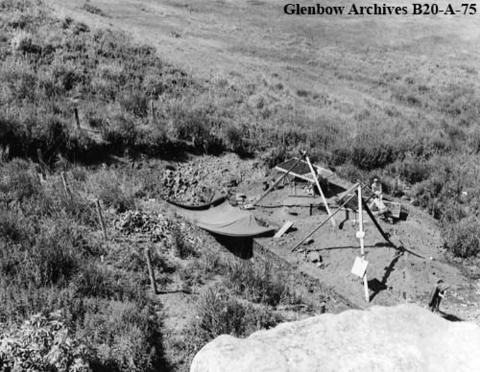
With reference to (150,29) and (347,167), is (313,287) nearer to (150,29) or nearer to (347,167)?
(347,167)

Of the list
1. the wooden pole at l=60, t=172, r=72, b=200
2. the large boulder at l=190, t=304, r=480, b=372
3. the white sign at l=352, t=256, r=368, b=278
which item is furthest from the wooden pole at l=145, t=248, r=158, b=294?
the white sign at l=352, t=256, r=368, b=278

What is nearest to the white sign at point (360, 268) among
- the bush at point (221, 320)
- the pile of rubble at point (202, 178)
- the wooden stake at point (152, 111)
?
the bush at point (221, 320)

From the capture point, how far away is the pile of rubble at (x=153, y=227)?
9094mm

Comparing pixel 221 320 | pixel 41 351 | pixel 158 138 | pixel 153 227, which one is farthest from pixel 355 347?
pixel 158 138

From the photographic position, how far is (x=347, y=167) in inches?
544

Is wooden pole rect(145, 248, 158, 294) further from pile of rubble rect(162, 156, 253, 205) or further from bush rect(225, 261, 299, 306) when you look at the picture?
pile of rubble rect(162, 156, 253, 205)

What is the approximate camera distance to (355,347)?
423cm

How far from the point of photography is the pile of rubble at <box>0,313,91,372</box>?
16.0 feet

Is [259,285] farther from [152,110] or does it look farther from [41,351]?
[152,110]

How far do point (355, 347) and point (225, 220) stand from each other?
20.9 feet

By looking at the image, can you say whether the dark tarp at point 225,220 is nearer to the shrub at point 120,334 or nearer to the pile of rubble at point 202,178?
the pile of rubble at point 202,178

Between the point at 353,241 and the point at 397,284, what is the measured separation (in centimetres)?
145

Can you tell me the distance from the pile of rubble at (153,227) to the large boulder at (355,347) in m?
4.82

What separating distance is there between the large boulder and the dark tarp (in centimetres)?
516
